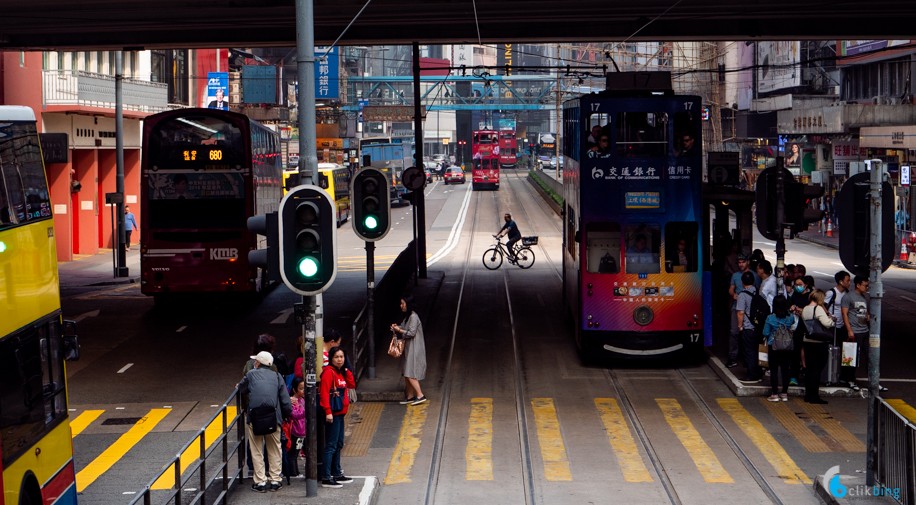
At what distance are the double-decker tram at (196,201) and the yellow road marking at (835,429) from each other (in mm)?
13355

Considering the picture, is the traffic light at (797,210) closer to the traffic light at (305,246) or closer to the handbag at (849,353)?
the handbag at (849,353)

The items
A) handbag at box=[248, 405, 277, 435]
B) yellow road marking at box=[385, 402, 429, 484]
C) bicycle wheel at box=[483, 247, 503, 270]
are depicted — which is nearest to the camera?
handbag at box=[248, 405, 277, 435]

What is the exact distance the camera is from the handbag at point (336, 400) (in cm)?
1323

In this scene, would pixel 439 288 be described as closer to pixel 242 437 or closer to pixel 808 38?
pixel 808 38

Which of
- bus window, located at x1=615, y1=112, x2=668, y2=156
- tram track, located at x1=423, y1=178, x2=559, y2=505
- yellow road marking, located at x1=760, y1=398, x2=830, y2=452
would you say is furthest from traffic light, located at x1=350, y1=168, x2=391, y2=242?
yellow road marking, located at x1=760, y1=398, x2=830, y2=452

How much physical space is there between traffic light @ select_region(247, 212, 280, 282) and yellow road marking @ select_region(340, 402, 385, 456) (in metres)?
4.07

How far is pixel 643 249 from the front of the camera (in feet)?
68.3

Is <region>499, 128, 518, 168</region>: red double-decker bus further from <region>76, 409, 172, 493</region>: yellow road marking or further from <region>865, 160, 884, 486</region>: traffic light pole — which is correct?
<region>865, 160, 884, 486</region>: traffic light pole

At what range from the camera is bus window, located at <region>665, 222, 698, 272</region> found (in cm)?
2069

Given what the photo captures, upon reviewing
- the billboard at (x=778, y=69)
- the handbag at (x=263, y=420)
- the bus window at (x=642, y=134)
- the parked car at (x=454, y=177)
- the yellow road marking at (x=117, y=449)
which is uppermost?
the billboard at (x=778, y=69)

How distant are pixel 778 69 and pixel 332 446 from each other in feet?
194

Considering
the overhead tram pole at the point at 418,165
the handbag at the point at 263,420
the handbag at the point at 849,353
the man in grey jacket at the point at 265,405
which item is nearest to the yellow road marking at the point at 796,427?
the handbag at the point at 849,353

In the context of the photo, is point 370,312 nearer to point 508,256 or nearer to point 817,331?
point 817,331

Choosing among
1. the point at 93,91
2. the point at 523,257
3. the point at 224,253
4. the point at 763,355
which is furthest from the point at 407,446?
the point at 93,91
